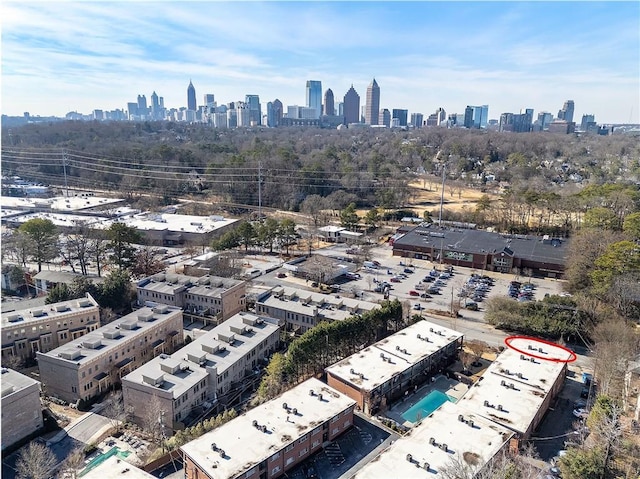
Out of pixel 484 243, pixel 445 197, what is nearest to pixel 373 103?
pixel 445 197

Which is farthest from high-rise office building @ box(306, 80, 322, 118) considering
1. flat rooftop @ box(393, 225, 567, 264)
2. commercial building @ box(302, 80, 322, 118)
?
flat rooftop @ box(393, 225, 567, 264)

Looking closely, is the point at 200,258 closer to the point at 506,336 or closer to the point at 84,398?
the point at 84,398

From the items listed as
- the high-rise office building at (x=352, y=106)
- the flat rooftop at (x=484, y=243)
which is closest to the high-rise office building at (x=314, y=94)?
the high-rise office building at (x=352, y=106)

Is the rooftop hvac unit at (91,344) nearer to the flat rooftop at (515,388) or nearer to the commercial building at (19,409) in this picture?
the commercial building at (19,409)

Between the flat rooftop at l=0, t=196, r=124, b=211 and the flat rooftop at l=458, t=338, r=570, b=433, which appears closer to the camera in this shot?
the flat rooftop at l=458, t=338, r=570, b=433

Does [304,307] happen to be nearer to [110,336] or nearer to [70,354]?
[110,336]

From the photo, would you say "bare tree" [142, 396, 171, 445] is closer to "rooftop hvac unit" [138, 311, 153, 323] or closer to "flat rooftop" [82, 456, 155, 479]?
"flat rooftop" [82, 456, 155, 479]

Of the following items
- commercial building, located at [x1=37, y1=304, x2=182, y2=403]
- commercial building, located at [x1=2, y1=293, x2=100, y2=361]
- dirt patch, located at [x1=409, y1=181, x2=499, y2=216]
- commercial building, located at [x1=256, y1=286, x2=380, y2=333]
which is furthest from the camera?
dirt patch, located at [x1=409, y1=181, x2=499, y2=216]

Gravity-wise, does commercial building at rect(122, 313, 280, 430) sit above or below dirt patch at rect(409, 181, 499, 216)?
below
